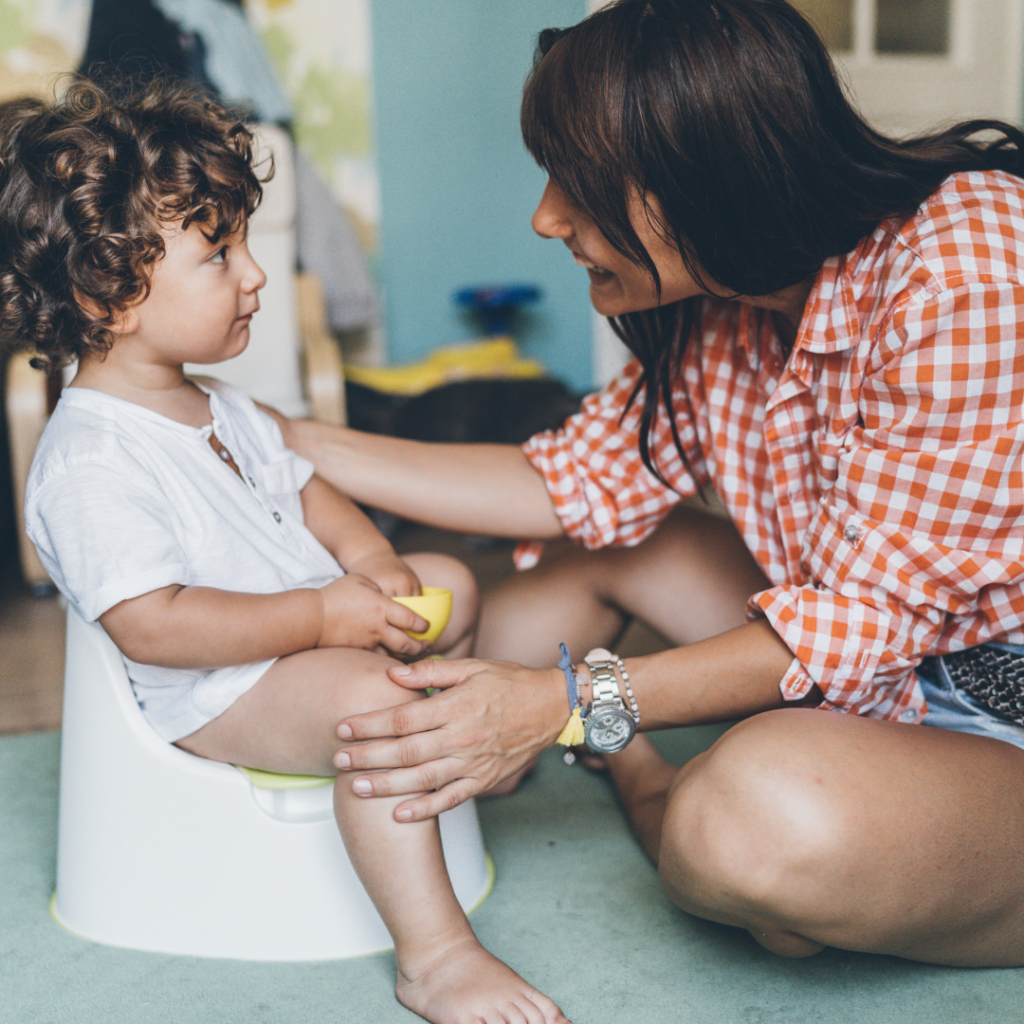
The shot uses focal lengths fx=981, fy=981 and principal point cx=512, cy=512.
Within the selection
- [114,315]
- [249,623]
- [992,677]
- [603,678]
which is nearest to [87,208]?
[114,315]

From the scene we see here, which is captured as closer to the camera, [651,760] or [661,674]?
[661,674]

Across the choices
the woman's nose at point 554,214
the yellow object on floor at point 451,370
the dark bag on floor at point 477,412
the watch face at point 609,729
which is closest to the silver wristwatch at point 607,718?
the watch face at point 609,729

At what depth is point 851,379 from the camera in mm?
864

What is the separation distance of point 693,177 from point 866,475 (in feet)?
0.94

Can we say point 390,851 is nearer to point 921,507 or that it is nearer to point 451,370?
point 921,507

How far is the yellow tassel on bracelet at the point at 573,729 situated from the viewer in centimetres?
84

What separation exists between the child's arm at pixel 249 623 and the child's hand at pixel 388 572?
6cm

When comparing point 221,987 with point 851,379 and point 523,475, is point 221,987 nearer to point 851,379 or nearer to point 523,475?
point 523,475

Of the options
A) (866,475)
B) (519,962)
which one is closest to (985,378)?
(866,475)

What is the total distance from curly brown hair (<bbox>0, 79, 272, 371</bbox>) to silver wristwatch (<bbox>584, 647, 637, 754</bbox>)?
0.56 meters

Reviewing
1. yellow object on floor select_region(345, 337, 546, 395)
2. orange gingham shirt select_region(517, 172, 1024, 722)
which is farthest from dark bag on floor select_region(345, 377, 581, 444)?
orange gingham shirt select_region(517, 172, 1024, 722)

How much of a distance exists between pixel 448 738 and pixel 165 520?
33 cm

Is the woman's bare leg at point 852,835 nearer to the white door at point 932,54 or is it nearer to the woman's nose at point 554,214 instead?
the woman's nose at point 554,214

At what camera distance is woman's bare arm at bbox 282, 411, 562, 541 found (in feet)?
3.74
